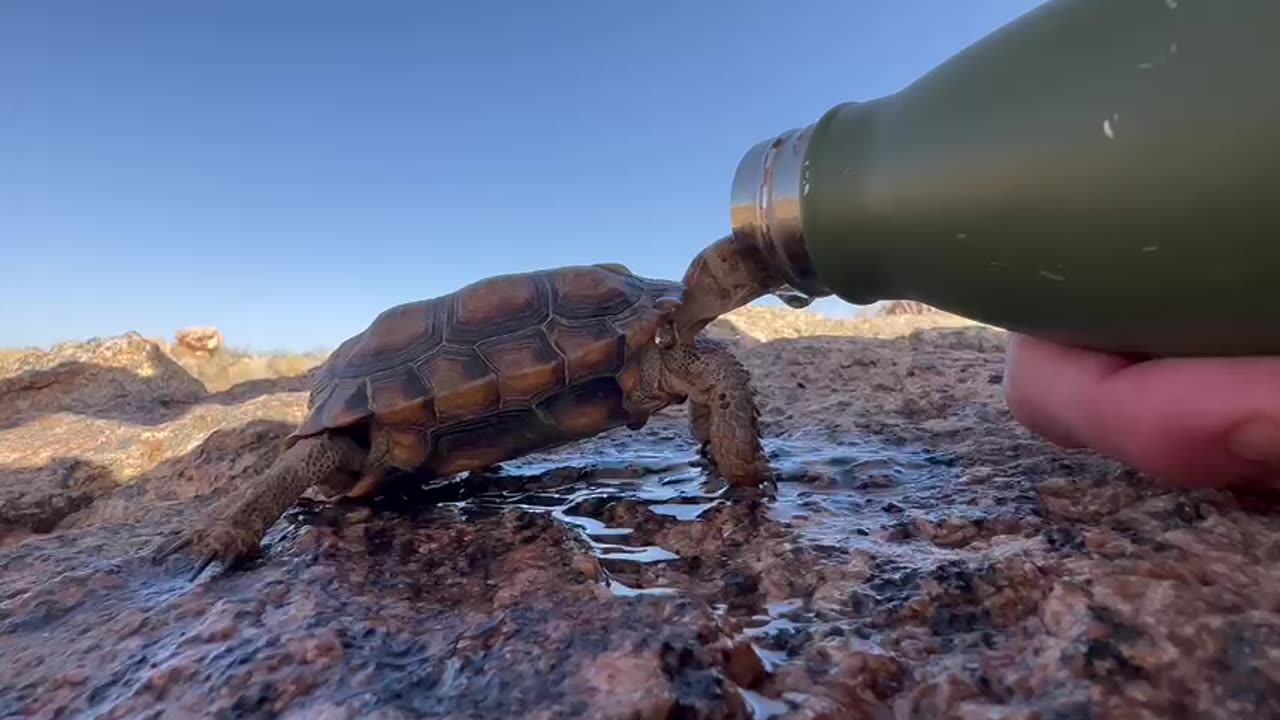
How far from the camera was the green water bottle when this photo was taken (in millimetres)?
1040

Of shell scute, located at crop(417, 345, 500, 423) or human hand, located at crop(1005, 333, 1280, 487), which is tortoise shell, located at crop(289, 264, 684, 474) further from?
human hand, located at crop(1005, 333, 1280, 487)

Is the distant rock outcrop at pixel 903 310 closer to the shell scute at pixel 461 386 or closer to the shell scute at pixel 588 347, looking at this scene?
the shell scute at pixel 588 347

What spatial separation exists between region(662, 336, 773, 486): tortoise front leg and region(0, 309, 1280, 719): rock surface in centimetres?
14

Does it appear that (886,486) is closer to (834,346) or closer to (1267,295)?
(1267,295)

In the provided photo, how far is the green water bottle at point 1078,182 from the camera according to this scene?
1040mm

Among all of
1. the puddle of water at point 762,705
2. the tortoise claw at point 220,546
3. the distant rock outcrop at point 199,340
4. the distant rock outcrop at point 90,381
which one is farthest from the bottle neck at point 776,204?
the distant rock outcrop at point 199,340

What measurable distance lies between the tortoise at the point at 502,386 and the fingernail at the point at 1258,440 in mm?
1284

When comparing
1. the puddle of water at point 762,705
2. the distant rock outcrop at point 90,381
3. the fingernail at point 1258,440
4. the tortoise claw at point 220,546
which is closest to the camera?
the puddle of water at point 762,705

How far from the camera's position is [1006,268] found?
4.39 ft

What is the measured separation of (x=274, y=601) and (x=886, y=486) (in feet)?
5.24

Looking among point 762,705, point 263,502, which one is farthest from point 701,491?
point 263,502

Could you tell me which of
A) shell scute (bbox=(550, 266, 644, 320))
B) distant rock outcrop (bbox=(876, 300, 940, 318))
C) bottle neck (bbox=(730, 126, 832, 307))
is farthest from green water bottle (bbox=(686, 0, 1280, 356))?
distant rock outcrop (bbox=(876, 300, 940, 318))

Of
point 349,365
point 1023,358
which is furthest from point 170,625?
point 1023,358

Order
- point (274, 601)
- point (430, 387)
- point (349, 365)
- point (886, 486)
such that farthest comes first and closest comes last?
point (349, 365), point (430, 387), point (886, 486), point (274, 601)
